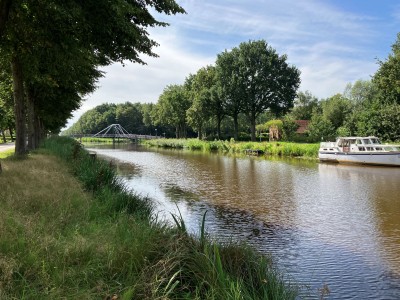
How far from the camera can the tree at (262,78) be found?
179 ft

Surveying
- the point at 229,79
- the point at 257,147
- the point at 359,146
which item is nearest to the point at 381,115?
the point at 359,146

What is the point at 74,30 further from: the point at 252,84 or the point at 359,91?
the point at 359,91

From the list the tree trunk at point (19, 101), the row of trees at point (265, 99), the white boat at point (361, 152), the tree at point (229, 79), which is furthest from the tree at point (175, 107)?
the tree trunk at point (19, 101)

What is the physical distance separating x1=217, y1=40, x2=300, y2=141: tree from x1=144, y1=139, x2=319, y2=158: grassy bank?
7468 mm

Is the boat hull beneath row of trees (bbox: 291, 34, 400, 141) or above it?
beneath

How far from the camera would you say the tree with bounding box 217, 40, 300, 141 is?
54438 mm

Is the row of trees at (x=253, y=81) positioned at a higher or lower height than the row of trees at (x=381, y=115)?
higher

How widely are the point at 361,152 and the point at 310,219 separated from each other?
67.6 feet

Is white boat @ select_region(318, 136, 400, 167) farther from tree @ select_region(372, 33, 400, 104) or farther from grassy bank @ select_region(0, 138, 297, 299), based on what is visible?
grassy bank @ select_region(0, 138, 297, 299)

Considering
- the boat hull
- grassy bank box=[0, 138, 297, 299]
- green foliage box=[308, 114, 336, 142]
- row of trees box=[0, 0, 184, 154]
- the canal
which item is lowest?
the canal

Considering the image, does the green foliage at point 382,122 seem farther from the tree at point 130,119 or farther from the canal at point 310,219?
the tree at point 130,119

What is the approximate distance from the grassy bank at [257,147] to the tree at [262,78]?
294 inches

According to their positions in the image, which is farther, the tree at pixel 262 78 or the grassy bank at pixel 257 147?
the tree at pixel 262 78

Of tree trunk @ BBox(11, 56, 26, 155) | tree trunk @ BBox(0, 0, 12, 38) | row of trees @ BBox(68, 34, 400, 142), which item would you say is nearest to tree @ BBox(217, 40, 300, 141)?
row of trees @ BBox(68, 34, 400, 142)
